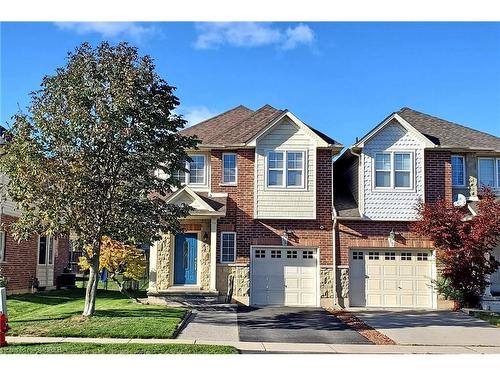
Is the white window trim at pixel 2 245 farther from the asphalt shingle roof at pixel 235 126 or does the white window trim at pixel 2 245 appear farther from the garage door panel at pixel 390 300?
the garage door panel at pixel 390 300

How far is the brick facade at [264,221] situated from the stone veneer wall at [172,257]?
20.2 inches

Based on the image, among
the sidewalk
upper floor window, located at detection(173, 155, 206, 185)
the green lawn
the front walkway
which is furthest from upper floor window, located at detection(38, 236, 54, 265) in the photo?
the front walkway

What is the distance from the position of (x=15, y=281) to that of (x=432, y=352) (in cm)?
1682

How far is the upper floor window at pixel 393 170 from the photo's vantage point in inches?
831

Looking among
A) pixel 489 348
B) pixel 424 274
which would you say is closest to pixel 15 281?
pixel 424 274

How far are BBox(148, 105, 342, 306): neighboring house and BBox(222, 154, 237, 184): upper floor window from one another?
4 cm

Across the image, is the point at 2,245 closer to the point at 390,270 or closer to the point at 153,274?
the point at 153,274

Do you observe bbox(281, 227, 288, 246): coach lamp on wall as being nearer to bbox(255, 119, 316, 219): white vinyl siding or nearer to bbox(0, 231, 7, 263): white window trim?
bbox(255, 119, 316, 219): white vinyl siding

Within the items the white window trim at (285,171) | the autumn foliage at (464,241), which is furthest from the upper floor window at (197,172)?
the autumn foliage at (464,241)

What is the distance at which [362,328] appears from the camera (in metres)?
15.9

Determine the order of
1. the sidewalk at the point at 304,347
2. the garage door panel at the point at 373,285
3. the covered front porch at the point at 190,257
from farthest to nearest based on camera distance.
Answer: the garage door panel at the point at 373,285 → the covered front porch at the point at 190,257 → the sidewalk at the point at 304,347

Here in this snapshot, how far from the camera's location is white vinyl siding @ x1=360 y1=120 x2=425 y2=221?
823 inches

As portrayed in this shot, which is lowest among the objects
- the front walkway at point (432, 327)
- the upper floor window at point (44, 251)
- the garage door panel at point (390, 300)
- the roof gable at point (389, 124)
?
the front walkway at point (432, 327)

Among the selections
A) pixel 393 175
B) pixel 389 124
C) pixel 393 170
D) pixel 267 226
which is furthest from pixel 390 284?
pixel 389 124
